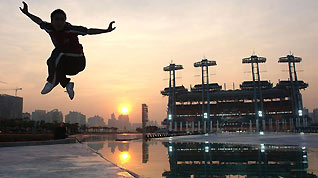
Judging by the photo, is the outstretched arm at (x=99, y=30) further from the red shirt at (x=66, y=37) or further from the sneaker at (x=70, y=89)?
the sneaker at (x=70, y=89)

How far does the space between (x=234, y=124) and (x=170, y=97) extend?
2763 centimetres

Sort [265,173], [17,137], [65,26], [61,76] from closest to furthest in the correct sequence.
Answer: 1. [65,26]
2. [61,76]
3. [265,173]
4. [17,137]

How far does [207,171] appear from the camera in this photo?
332 inches

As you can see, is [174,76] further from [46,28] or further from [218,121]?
[46,28]

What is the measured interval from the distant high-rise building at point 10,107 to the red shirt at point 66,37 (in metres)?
201

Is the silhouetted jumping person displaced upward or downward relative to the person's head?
downward

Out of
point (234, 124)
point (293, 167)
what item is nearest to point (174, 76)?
point (234, 124)

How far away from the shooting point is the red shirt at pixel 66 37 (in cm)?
426

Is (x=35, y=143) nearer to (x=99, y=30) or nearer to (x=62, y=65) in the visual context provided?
(x=62, y=65)

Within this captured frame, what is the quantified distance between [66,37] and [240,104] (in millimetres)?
104020

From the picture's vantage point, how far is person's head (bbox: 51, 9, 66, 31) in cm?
402

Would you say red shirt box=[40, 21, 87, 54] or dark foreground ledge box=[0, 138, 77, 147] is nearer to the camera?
red shirt box=[40, 21, 87, 54]

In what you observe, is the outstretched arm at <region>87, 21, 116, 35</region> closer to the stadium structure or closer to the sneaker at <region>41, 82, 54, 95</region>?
the sneaker at <region>41, 82, 54, 95</region>

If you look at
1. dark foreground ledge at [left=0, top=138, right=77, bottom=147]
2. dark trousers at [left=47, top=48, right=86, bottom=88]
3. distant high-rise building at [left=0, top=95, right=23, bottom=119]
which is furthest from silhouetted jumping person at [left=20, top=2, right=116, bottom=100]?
distant high-rise building at [left=0, top=95, right=23, bottom=119]
